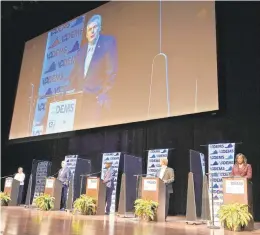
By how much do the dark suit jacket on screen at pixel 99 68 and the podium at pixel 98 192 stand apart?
101 inches

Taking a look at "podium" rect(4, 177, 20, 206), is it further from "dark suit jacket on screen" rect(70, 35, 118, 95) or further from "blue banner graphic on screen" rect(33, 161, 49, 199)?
"dark suit jacket on screen" rect(70, 35, 118, 95)

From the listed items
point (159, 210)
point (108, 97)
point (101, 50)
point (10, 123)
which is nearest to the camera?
→ point (159, 210)

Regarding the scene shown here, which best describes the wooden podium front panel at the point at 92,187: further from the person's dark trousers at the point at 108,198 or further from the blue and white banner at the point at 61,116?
the blue and white banner at the point at 61,116

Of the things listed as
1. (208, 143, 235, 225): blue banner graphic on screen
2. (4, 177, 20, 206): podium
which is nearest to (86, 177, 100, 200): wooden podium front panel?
(208, 143, 235, 225): blue banner graphic on screen

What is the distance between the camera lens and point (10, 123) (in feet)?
40.1

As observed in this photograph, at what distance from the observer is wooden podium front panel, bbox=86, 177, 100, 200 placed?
6.82 metres

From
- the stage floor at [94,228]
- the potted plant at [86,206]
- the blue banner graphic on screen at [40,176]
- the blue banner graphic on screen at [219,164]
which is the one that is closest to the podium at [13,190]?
the blue banner graphic on screen at [40,176]

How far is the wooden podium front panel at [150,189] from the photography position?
223 inches

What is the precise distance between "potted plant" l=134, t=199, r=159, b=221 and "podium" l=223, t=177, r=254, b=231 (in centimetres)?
123

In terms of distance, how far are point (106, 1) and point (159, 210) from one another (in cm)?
604

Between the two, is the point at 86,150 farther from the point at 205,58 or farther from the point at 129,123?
the point at 205,58

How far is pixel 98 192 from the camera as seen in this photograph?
680 cm

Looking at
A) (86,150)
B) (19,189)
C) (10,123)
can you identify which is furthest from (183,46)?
(10,123)

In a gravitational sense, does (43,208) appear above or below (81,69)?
below
